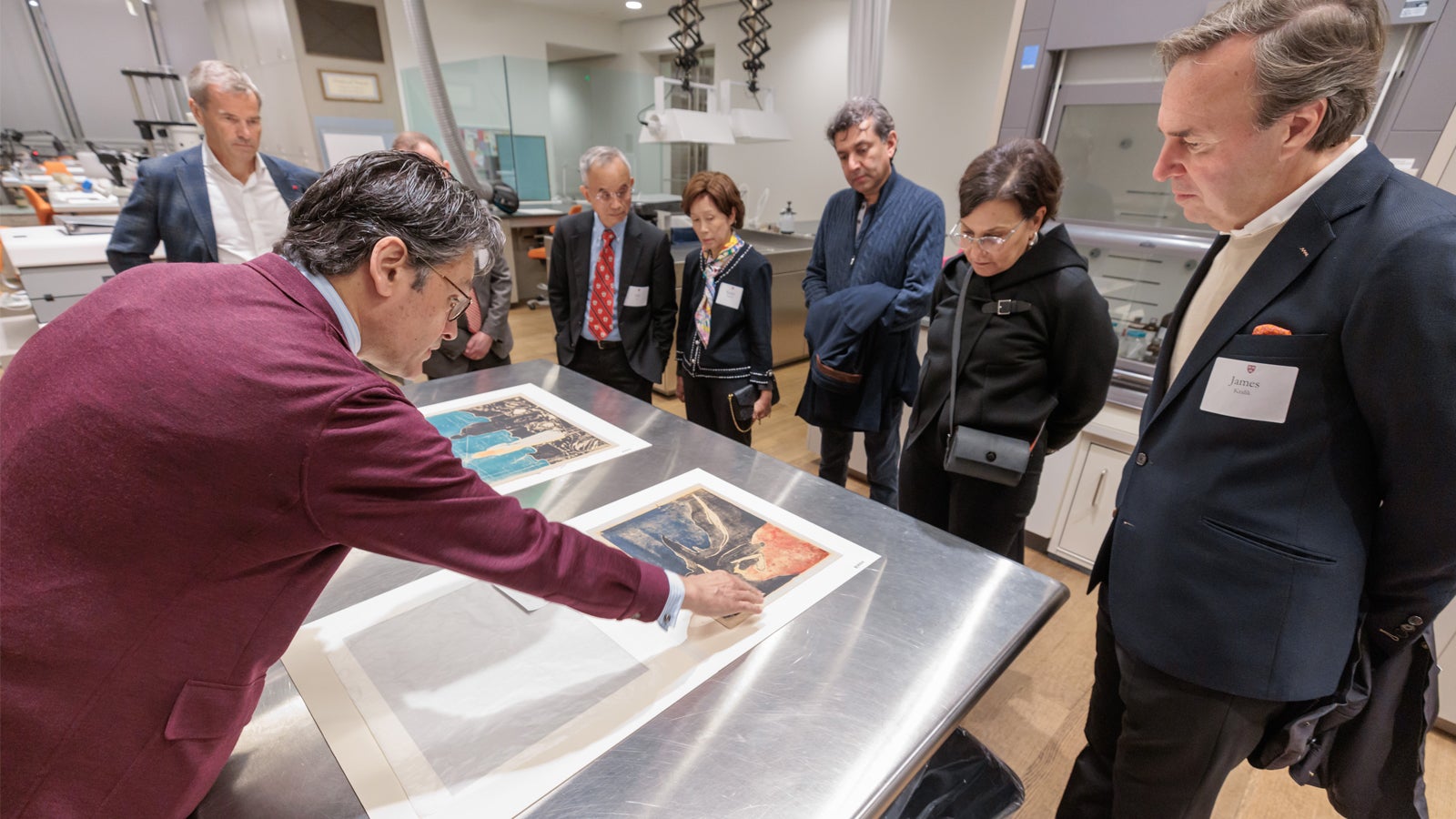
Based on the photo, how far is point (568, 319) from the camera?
240 cm

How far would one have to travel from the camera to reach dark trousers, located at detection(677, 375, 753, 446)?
2182 millimetres

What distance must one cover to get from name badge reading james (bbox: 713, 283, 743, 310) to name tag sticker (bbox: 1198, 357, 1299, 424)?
1421mm

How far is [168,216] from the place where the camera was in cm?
191

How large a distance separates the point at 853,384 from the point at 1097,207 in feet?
4.02

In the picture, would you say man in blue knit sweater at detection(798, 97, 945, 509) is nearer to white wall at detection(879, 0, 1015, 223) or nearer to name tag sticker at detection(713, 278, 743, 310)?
name tag sticker at detection(713, 278, 743, 310)

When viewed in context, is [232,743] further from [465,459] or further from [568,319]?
[568,319]

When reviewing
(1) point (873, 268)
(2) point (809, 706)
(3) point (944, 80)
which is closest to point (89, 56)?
(3) point (944, 80)

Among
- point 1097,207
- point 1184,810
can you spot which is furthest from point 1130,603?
point 1097,207

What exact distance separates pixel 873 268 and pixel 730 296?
479 mm

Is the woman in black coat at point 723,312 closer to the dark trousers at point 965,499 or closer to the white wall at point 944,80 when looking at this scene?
the dark trousers at point 965,499

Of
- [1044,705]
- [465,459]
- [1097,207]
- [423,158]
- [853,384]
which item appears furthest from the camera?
[1097,207]

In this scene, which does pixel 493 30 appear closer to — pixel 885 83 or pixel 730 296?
pixel 885 83

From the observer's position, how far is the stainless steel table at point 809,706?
0.64 m

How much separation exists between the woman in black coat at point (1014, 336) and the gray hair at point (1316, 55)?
485mm
